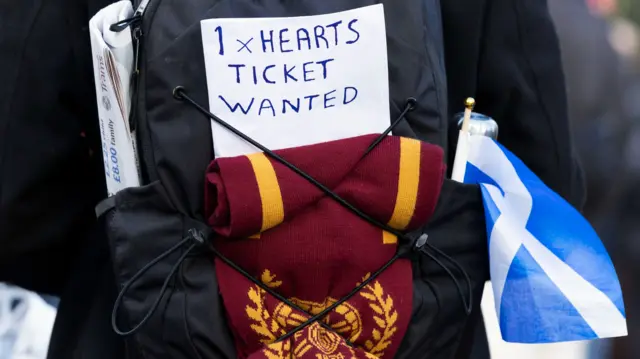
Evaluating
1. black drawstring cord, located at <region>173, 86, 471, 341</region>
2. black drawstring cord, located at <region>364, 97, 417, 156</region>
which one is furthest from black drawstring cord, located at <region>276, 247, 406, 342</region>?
black drawstring cord, located at <region>364, 97, 417, 156</region>

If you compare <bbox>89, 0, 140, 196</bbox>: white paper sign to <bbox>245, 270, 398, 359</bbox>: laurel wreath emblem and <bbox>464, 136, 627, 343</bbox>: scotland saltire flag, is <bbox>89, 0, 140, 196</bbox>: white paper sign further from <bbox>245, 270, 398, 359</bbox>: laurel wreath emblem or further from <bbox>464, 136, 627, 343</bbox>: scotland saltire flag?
<bbox>464, 136, 627, 343</bbox>: scotland saltire flag

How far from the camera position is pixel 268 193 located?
58 cm

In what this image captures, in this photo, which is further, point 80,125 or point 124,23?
point 80,125

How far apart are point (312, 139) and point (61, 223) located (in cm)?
29

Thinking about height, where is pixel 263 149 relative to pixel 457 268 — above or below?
above

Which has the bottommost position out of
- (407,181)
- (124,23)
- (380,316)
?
(380,316)

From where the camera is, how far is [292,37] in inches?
23.9

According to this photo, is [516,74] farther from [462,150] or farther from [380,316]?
[380,316]

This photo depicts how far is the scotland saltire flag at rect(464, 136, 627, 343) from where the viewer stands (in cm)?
67

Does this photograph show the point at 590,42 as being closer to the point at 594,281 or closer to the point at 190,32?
the point at 594,281

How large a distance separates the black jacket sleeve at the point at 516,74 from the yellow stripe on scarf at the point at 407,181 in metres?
0.18

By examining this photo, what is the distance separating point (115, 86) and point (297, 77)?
142 mm

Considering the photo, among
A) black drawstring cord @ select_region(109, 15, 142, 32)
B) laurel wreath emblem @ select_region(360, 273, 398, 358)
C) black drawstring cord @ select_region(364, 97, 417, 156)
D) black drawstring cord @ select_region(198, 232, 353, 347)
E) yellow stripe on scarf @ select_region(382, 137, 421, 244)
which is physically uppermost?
black drawstring cord @ select_region(109, 15, 142, 32)

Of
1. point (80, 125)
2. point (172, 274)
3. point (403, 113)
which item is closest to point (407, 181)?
point (403, 113)
